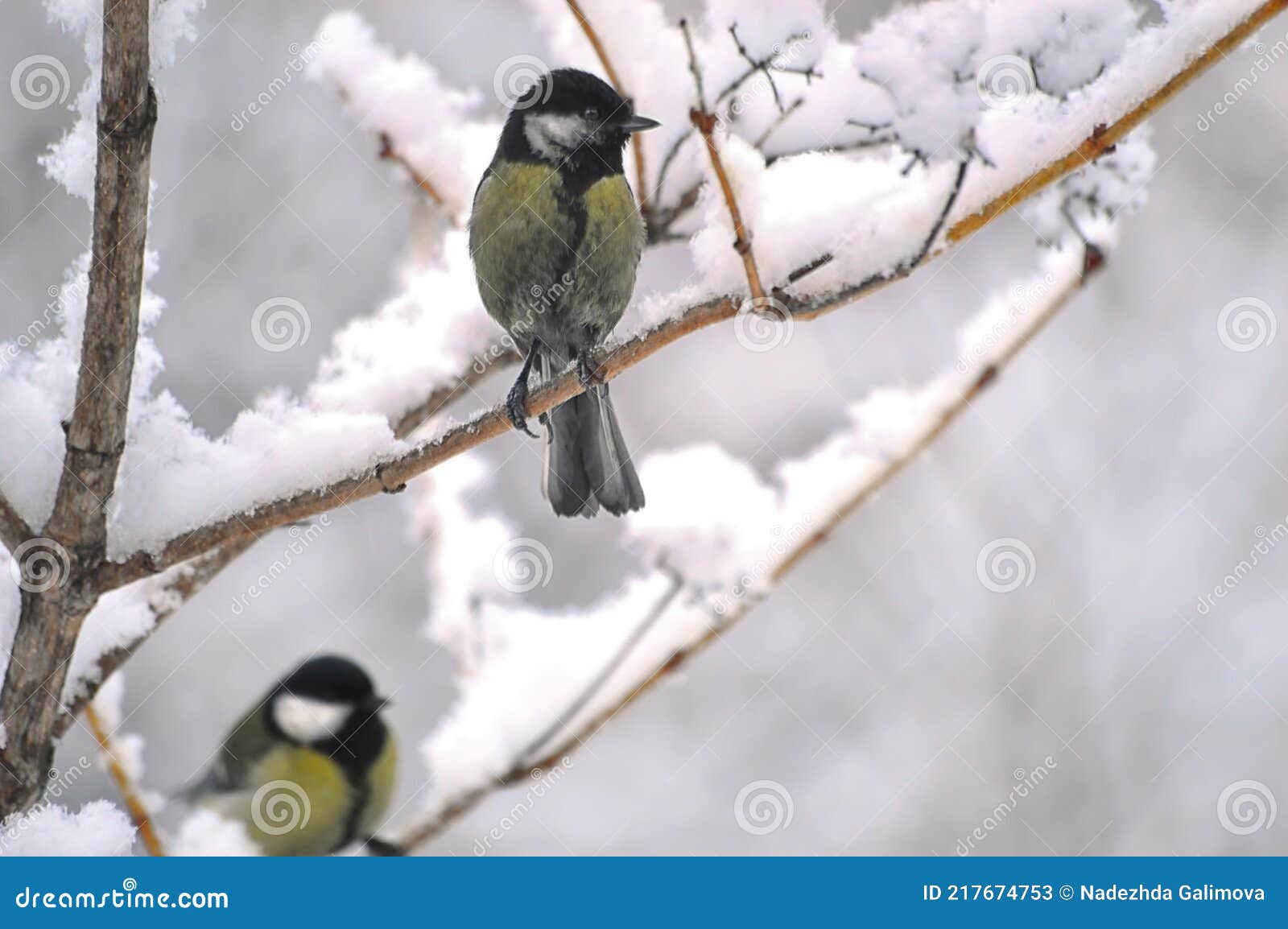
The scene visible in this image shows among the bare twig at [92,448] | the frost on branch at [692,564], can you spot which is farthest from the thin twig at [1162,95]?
the bare twig at [92,448]

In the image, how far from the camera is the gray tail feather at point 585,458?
8.20ft

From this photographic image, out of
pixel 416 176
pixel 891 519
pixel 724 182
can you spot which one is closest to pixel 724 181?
pixel 724 182

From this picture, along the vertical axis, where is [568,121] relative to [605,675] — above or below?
above

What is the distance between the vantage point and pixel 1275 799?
422 centimetres

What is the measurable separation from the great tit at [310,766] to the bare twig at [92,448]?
1.10 metres

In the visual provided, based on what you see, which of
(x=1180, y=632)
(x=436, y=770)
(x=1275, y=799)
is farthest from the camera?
(x=1180, y=632)

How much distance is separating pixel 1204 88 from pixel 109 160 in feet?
15.3

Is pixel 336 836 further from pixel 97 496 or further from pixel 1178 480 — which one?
pixel 1178 480

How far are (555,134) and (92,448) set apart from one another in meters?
1.46

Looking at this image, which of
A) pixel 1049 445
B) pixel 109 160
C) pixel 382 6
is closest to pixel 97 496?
pixel 109 160

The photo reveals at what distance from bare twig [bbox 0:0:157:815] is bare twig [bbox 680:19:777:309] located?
634 millimetres

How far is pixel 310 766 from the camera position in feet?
8.71

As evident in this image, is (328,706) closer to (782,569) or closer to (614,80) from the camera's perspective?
(782,569)

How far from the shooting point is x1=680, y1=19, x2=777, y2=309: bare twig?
1363 mm
